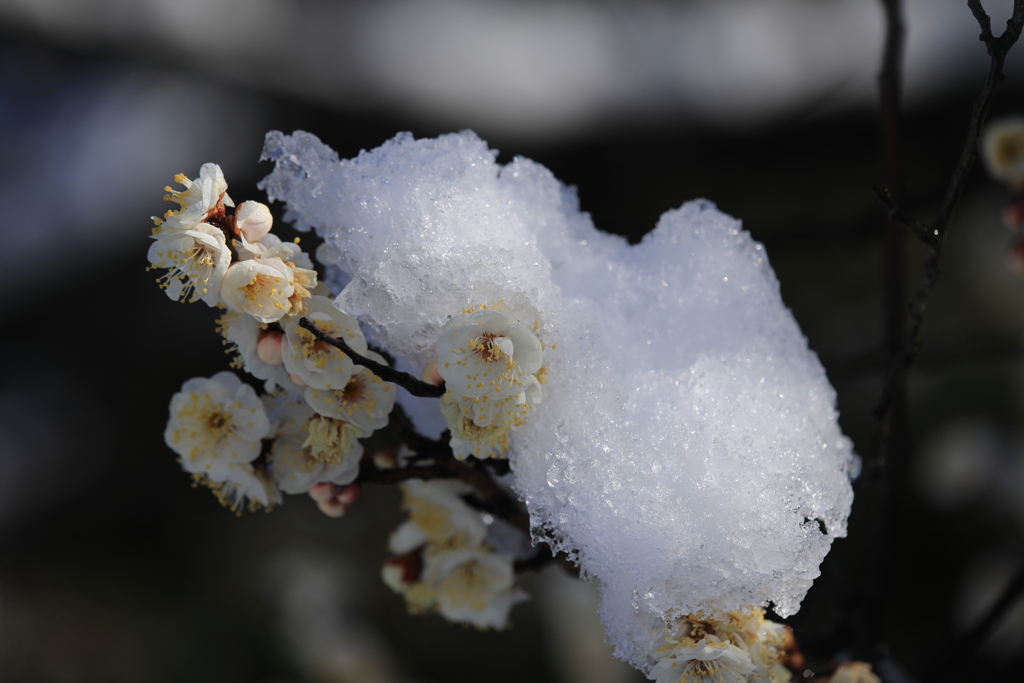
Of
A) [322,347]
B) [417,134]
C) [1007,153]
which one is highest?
[417,134]

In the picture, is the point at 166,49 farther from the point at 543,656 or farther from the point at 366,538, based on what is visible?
the point at 543,656

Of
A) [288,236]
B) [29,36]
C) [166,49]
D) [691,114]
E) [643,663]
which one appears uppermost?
[691,114]

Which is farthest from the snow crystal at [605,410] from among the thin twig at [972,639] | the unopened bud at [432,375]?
the thin twig at [972,639]

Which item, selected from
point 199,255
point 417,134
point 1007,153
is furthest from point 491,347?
point 417,134


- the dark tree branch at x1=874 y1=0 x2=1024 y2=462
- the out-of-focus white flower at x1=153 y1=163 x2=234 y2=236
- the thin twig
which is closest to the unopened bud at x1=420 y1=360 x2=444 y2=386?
the out-of-focus white flower at x1=153 y1=163 x2=234 y2=236

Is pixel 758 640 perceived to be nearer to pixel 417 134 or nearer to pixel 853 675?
pixel 853 675

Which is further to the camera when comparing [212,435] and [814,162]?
[814,162]

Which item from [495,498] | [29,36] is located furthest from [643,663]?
[29,36]
